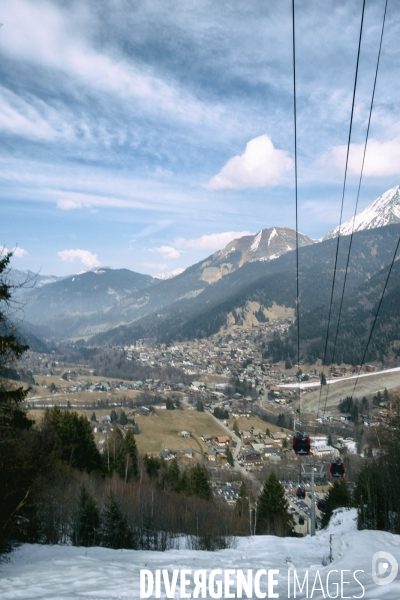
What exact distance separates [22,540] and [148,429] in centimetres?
6686

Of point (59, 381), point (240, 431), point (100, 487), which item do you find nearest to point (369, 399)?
point (240, 431)

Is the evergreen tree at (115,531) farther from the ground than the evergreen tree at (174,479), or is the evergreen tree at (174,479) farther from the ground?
the evergreen tree at (115,531)

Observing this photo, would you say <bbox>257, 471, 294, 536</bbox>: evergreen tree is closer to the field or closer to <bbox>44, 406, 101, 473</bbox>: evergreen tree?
<bbox>44, 406, 101, 473</bbox>: evergreen tree

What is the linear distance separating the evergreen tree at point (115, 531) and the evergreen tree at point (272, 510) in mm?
11831

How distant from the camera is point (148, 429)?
76.7m

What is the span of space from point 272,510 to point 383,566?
63.0ft

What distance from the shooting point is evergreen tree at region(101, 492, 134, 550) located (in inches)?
630

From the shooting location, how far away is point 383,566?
7.77 meters

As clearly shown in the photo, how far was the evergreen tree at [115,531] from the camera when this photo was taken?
16.0 metres

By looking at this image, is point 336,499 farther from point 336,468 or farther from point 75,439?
point 75,439

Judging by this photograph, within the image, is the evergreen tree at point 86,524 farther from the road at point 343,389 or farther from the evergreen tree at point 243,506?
the road at point 343,389

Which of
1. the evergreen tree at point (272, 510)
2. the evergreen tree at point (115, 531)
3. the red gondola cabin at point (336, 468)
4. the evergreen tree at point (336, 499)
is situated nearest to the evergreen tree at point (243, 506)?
the evergreen tree at point (272, 510)

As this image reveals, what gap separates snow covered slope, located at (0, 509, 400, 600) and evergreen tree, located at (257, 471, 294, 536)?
12.3 metres

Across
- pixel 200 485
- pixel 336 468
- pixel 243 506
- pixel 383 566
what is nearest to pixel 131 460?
pixel 200 485
